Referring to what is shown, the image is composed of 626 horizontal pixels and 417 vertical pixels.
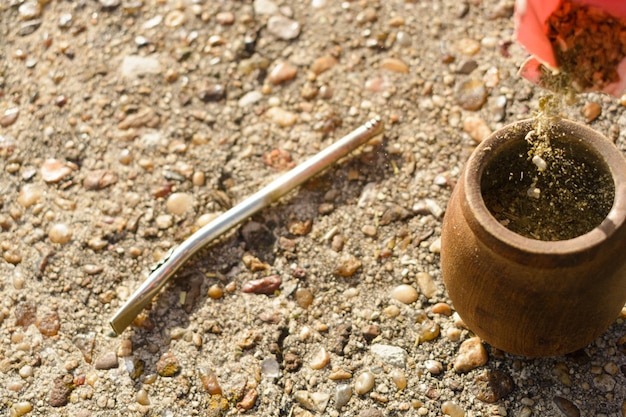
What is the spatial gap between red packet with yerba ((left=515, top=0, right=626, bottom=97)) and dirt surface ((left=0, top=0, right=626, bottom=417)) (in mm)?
706

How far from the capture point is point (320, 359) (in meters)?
2.14

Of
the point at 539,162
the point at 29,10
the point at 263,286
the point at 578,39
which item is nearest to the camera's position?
the point at 578,39

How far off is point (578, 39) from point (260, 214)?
1096mm

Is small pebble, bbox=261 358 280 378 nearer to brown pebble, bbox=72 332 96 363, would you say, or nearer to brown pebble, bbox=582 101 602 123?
brown pebble, bbox=72 332 96 363

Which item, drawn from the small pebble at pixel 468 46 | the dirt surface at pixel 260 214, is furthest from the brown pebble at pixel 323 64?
the small pebble at pixel 468 46

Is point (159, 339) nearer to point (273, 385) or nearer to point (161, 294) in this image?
point (161, 294)

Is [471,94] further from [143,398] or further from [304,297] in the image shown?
[143,398]

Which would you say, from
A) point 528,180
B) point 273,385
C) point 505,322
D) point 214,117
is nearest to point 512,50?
point 528,180

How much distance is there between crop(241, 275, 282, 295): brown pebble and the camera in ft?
7.52

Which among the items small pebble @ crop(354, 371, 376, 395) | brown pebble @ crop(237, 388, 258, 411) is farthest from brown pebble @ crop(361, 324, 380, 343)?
brown pebble @ crop(237, 388, 258, 411)

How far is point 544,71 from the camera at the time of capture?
6.05 feet

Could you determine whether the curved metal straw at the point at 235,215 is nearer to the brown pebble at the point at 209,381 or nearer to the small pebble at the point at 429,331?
the brown pebble at the point at 209,381

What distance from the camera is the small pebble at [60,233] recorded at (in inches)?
96.7

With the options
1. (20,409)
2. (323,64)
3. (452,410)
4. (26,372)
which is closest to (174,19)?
(323,64)
